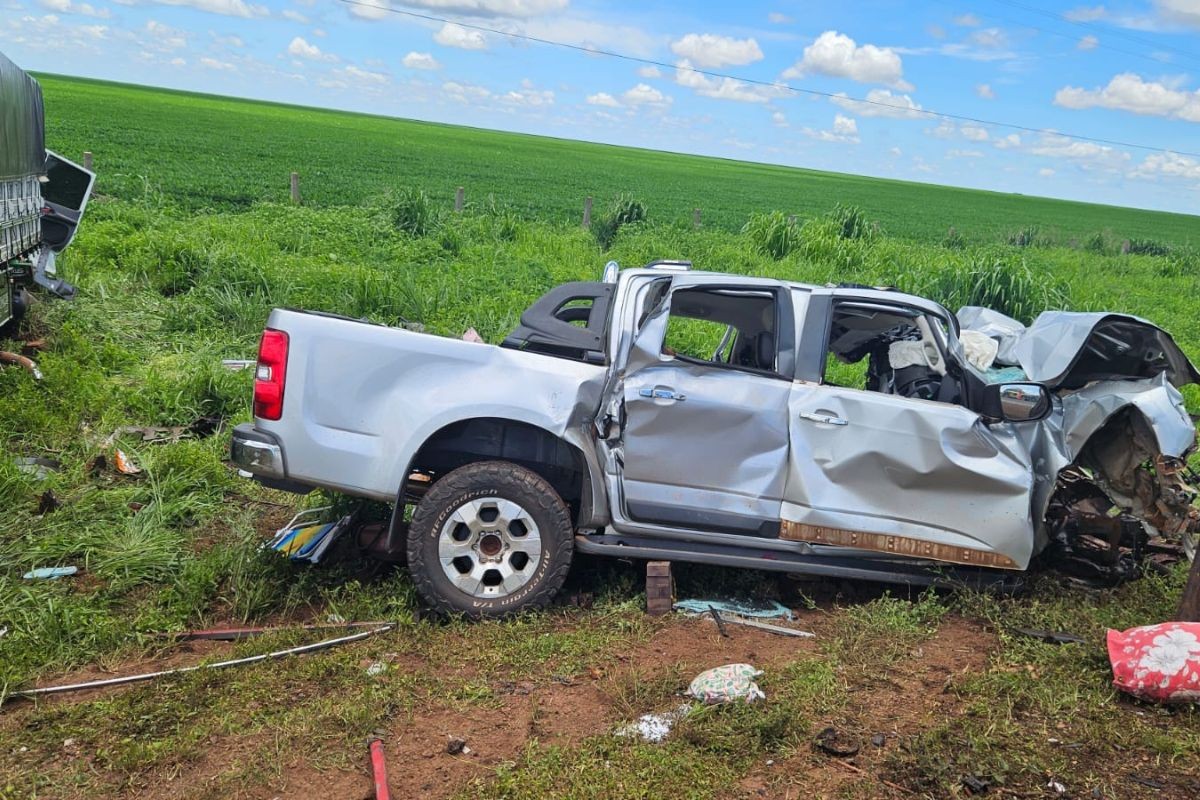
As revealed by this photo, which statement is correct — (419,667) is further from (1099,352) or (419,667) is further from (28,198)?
(28,198)

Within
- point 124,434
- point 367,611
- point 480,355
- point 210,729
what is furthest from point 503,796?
point 124,434

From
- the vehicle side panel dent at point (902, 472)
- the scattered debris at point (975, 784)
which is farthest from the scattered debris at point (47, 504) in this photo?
the scattered debris at point (975, 784)

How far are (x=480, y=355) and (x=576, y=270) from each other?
1088cm

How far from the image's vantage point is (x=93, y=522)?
5949 millimetres

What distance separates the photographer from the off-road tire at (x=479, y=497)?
16.1 feet

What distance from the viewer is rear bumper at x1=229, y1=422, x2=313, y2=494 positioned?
192 inches

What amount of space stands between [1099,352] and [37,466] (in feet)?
22.5

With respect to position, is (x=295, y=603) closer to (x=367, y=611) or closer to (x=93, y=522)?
(x=367, y=611)

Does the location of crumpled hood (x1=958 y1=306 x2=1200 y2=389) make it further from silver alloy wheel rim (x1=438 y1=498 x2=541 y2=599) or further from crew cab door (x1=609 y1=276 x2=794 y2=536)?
silver alloy wheel rim (x1=438 y1=498 x2=541 y2=599)

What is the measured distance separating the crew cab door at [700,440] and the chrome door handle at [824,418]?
0.11m

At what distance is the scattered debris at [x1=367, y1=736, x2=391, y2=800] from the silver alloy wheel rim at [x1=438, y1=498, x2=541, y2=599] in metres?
1.20

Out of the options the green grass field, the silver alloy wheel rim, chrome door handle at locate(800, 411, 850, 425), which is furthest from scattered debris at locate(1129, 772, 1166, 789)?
Answer: the green grass field

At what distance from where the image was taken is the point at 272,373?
4.89 m

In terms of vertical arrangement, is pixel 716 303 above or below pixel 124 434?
above
